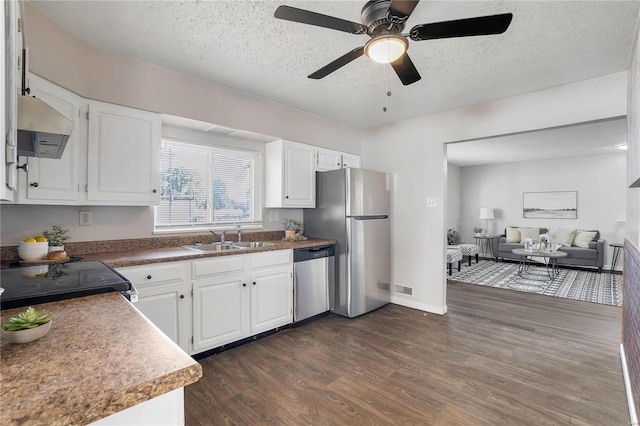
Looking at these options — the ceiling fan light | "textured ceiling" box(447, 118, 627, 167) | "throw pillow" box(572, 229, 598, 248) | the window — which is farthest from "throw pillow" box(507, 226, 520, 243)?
the ceiling fan light

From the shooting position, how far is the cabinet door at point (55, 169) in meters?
1.88

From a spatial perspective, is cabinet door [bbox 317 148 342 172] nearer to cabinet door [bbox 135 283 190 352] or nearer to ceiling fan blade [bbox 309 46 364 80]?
ceiling fan blade [bbox 309 46 364 80]

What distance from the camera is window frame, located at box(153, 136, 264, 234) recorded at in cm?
289

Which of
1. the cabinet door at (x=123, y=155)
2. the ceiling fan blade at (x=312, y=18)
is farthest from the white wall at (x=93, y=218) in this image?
the ceiling fan blade at (x=312, y=18)

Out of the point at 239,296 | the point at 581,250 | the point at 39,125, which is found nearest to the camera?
the point at 39,125

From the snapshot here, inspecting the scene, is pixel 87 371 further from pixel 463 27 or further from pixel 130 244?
pixel 130 244

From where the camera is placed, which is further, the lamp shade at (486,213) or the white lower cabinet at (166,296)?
the lamp shade at (486,213)

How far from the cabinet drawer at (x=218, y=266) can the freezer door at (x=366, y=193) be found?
1375mm

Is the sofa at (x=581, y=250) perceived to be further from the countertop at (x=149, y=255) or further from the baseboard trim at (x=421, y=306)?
the countertop at (x=149, y=255)

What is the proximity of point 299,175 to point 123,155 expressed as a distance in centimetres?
178

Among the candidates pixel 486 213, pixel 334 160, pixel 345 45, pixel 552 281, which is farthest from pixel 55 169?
pixel 486 213

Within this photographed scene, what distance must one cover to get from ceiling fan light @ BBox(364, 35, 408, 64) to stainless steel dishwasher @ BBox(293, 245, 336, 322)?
2045mm

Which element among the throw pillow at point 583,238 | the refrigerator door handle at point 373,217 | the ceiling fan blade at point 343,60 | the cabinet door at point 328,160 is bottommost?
the throw pillow at point 583,238

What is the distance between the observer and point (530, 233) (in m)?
6.92
